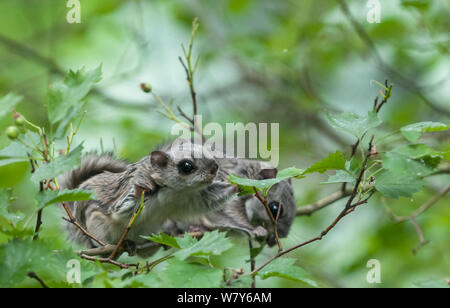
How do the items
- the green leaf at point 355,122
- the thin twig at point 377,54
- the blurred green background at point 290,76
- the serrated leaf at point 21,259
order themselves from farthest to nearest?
the blurred green background at point 290,76
the thin twig at point 377,54
the green leaf at point 355,122
the serrated leaf at point 21,259

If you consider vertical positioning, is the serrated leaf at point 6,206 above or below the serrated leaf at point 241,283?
above

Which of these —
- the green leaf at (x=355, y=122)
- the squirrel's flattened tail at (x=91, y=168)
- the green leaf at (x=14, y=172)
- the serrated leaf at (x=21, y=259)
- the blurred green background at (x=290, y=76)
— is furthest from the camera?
the blurred green background at (x=290, y=76)

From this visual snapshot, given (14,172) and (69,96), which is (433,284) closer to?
(69,96)

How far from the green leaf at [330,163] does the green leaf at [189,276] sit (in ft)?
1.06

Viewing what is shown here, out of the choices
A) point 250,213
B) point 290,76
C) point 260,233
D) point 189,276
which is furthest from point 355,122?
point 290,76

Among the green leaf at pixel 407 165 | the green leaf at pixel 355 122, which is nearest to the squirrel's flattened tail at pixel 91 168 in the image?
the green leaf at pixel 355 122

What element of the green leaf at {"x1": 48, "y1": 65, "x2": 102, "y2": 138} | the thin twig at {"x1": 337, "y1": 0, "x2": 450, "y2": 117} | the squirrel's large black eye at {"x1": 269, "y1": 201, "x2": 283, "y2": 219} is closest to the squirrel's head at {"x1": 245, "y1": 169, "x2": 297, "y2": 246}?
the squirrel's large black eye at {"x1": 269, "y1": 201, "x2": 283, "y2": 219}

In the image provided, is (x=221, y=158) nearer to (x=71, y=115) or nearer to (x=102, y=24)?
(x=71, y=115)

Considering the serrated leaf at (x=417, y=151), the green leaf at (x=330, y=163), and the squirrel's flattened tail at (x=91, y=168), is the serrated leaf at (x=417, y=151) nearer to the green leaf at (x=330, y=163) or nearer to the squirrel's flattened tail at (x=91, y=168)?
the green leaf at (x=330, y=163)

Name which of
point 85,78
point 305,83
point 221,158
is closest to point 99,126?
point 305,83

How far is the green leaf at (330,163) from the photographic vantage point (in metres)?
1.23

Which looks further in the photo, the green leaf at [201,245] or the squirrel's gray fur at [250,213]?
the squirrel's gray fur at [250,213]

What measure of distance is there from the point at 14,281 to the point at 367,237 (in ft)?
8.62

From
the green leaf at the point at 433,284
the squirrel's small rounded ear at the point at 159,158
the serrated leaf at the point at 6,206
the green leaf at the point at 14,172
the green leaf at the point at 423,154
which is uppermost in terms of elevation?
the green leaf at the point at 14,172
